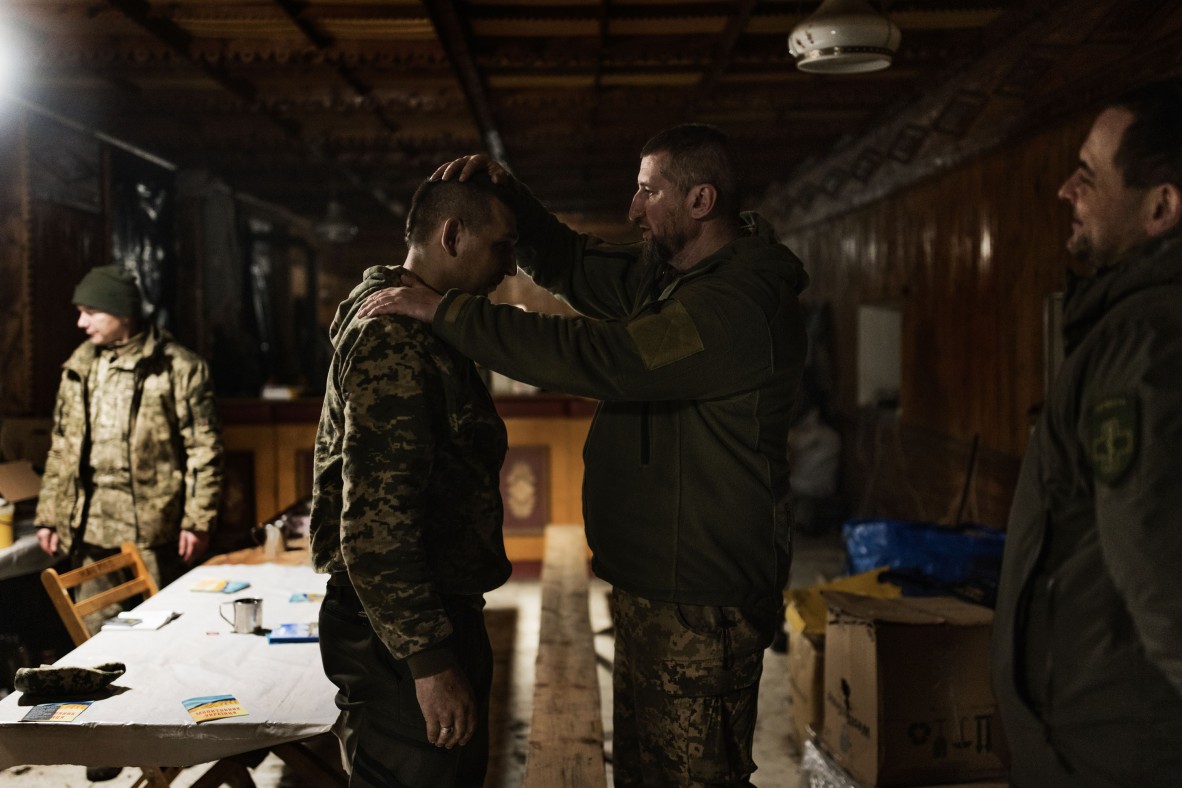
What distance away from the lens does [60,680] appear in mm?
2094

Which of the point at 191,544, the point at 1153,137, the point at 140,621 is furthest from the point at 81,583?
the point at 1153,137

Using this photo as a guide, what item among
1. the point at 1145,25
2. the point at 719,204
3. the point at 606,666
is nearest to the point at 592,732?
the point at 719,204

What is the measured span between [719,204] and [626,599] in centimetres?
93

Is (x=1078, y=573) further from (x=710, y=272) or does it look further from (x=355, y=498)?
(x=355, y=498)

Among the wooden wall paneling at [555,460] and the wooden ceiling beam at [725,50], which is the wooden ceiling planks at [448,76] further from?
the wooden wall paneling at [555,460]

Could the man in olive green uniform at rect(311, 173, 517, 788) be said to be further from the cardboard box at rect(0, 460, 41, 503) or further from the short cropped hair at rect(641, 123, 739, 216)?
the cardboard box at rect(0, 460, 41, 503)

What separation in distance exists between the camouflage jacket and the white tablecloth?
4.42 feet

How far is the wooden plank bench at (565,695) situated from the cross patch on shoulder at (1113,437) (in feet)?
5.38

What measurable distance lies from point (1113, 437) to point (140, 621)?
8.43 feet

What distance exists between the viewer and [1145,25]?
365 centimetres

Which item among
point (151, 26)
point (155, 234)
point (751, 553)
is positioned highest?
point (151, 26)

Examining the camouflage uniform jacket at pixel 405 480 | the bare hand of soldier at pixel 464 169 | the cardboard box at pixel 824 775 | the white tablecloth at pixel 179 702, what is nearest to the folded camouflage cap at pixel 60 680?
the white tablecloth at pixel 179 702

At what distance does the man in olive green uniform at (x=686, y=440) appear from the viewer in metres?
1.82

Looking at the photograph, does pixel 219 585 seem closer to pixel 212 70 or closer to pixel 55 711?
pixel 55 711
